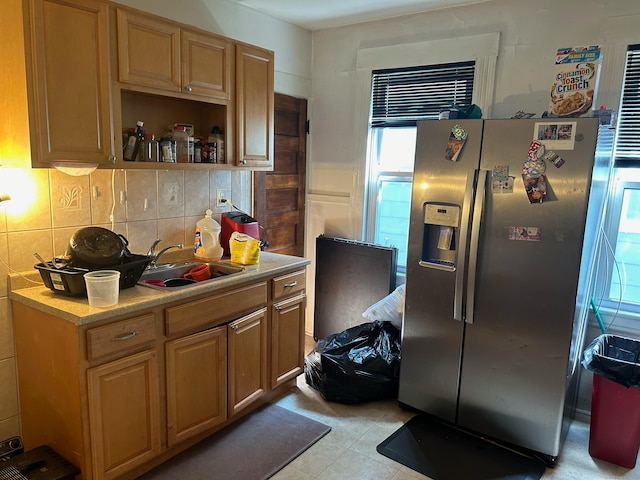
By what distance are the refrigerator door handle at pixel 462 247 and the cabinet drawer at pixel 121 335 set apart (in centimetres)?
152

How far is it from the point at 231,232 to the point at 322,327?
1.33m

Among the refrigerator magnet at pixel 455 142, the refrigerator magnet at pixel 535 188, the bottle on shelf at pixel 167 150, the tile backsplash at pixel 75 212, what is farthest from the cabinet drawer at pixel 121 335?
the refrigerator magnet at pixel 535 188

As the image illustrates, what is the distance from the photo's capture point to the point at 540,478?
2.35m

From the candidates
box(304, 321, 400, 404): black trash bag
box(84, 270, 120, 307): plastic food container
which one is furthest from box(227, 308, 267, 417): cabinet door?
box(84, 270, 120, 307): plastic food container

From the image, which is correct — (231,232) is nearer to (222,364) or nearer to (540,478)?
(222,364)

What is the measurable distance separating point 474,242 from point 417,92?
1.37m

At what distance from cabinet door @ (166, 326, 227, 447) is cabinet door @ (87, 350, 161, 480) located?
0.29ft

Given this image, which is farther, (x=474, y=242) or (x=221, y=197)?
(x=221, y=197)

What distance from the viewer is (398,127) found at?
347cm

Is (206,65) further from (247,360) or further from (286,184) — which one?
(247,360)

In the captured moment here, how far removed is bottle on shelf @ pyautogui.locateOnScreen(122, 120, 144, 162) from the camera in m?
2.34

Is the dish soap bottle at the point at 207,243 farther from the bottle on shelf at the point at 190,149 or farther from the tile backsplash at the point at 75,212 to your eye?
the bottle on shelf at the point at 190,149

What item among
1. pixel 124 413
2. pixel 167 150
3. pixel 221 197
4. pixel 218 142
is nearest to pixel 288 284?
pixel 221 197

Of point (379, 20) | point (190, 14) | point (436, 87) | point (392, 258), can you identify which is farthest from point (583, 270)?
point (190, 14)
